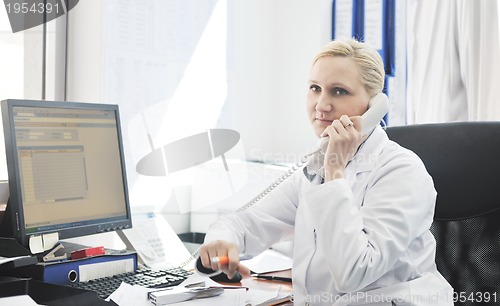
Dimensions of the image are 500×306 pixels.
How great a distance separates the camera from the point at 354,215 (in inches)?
43.5

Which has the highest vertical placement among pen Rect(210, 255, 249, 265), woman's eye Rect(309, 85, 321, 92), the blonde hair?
the blonde hair

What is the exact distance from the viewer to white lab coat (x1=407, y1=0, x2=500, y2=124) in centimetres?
198

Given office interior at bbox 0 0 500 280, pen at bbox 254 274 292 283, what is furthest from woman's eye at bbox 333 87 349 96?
office interior at bbox 0 0 500 280

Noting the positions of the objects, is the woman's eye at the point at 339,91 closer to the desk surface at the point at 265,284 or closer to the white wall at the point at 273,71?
the desk surface at the point at 265,284

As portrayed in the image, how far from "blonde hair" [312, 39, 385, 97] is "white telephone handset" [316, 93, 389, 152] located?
4cm

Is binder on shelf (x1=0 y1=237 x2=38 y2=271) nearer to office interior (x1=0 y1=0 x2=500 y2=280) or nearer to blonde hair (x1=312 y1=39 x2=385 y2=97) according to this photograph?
office interior (x1=0 y1=0 x2=500 y2=280)

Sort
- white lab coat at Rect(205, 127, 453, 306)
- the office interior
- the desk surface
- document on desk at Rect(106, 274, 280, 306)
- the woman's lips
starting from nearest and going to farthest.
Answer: white lab coat at Rect(205, 127, 453, 306) → document on desk at Rect(106, 274, 280, 306) → the woman's lips → the desk surface → the office interior

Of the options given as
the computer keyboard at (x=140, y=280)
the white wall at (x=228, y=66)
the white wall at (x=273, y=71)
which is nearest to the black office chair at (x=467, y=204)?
the computer keyboard at (x=140, y=280)

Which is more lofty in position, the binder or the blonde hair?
the blonde hair

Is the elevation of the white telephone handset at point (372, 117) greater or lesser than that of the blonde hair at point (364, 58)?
lesser

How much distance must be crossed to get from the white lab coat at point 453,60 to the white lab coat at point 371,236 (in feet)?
2.96

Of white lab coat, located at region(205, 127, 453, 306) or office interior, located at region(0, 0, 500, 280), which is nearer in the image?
white lab coat, located at region(205, 127, 453, 306)

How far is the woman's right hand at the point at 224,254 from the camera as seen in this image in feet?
3.94

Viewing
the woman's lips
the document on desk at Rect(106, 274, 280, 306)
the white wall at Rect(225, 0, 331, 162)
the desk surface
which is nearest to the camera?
the document on desk at Rect(106, 274, 280, 306)
